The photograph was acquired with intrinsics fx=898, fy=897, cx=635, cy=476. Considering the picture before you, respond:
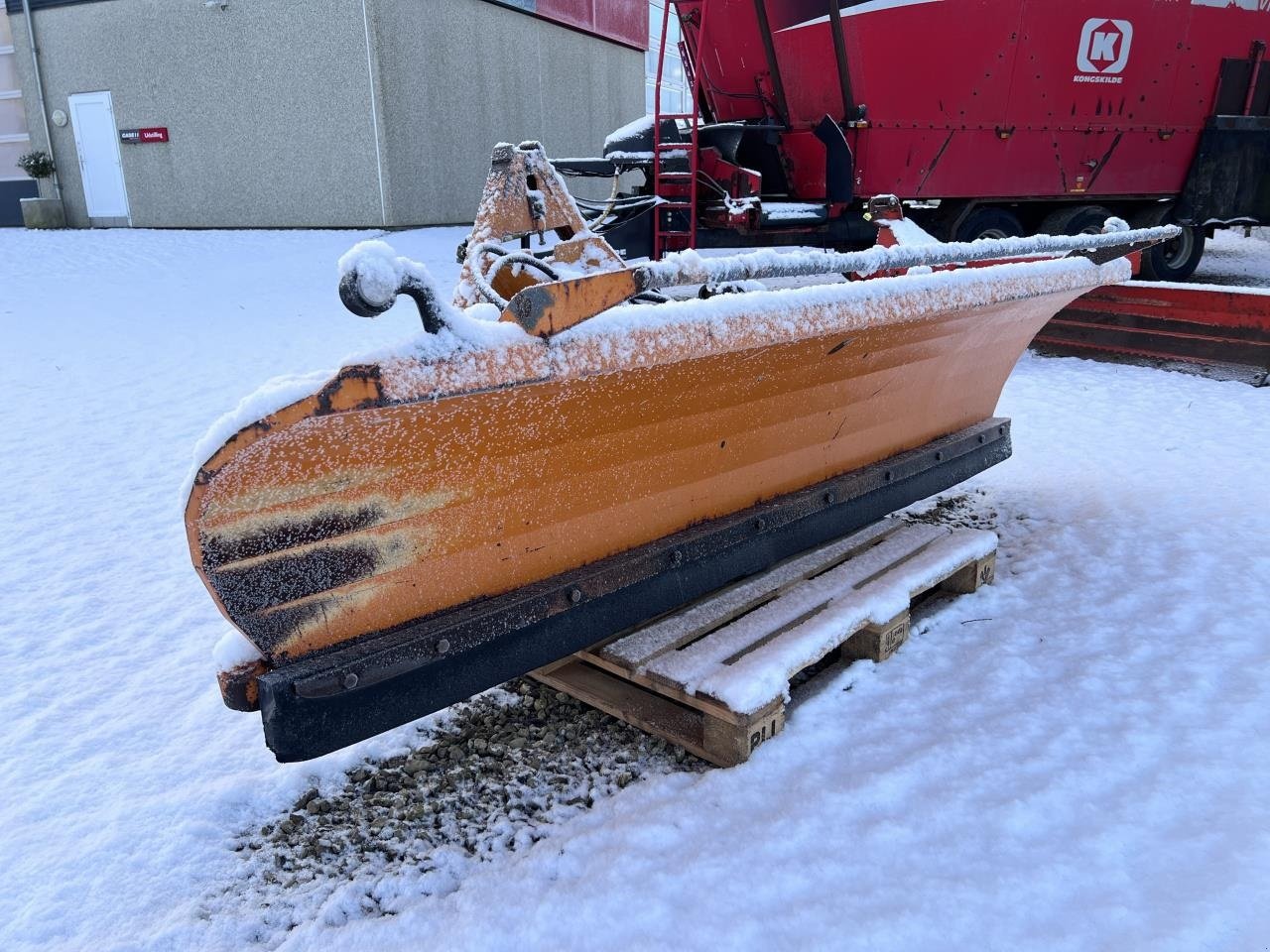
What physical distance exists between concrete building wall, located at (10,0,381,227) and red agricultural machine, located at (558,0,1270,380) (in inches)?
223

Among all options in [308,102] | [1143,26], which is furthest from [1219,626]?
[308,102]

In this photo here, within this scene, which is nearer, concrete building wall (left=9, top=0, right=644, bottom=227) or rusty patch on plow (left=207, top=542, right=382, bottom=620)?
rusty patch on plow (left=207, top=542, right=382, bottom=620)

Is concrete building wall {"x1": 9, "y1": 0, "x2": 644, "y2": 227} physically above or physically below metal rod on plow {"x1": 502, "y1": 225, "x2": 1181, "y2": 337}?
above

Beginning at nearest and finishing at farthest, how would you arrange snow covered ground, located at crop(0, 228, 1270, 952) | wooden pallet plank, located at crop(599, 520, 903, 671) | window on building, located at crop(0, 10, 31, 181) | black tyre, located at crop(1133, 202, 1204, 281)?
snow covered ground, located at crop(0, 228, 1270, 952) < wooden pallet plank, located at crop(599, 520, 903, 671) < black tyre, located at crop(1133, 202, 1204, 281) < window on building, located at crop(0, 10, 31, 181)

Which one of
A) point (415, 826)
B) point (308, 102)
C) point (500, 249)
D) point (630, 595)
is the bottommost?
point (415, 826)

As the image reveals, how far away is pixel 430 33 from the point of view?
39.1 feet

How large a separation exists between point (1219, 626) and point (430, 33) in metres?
12.0

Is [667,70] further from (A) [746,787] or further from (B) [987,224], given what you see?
(A) [746,787]

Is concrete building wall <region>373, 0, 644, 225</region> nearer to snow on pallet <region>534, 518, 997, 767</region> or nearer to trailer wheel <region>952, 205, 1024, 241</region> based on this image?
trailer wheel <region>952, 205, 1024, 241</region>

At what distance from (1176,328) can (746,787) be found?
16.9ft

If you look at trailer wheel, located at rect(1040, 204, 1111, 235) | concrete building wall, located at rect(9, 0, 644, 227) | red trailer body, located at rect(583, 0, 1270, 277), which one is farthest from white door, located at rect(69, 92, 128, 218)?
trailer wheel, located at rect(1040, 204, 1111, 235)

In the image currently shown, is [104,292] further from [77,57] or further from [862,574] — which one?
[862,574]

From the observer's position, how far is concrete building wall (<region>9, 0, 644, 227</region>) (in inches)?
450

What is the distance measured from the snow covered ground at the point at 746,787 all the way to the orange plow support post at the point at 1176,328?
7.97ft
